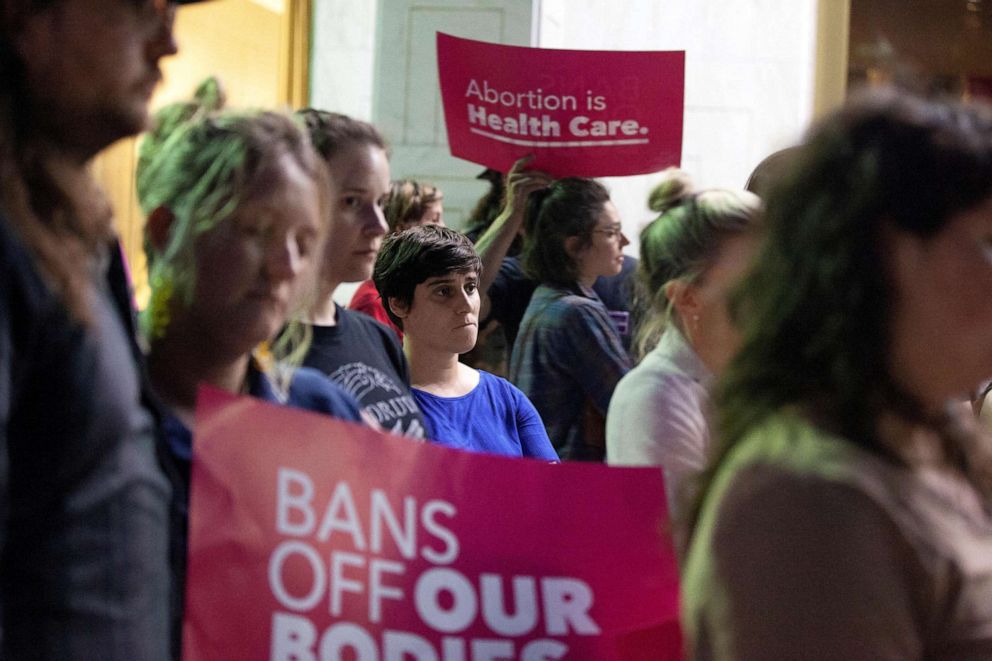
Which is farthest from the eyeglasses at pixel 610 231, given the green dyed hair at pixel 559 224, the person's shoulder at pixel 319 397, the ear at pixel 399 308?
the person's shoulder at pixel 319 397

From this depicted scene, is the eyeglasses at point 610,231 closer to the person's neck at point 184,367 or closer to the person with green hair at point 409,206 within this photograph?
the person with green hair at point 409,206

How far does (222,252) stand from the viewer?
5.24 feet

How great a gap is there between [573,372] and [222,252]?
1.96 m

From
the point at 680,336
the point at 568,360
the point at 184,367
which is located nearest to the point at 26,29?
the point at 184,367

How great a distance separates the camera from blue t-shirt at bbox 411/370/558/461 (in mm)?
2881

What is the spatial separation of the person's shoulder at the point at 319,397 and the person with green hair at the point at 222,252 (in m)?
0.05

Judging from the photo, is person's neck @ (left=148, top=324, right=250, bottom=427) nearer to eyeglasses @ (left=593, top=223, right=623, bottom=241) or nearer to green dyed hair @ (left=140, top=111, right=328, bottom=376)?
green dyed hair @ (left=140, top=111, right=328, bottom=376)

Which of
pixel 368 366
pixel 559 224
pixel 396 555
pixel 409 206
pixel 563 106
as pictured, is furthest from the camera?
pixel 409 206

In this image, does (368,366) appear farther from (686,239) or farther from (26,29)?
(26,29)

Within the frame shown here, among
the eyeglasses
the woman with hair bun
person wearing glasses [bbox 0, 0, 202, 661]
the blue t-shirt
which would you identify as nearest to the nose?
person wearing glasses [bbox 0, 0, 202, 661]

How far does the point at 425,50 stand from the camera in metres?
6.06

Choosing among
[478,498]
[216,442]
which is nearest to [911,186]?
[478,498]

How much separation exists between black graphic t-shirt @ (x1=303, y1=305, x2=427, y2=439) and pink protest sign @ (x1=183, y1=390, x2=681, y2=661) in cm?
57

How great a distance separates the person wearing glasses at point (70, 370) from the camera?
1.25 meters
